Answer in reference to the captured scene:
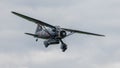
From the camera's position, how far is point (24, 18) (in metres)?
142

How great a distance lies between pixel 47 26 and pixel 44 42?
279 cm

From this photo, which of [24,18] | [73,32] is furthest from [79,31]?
[24,18]

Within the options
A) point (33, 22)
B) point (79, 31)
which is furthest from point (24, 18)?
point (79, 31)

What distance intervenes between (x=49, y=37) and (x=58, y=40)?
221 cm

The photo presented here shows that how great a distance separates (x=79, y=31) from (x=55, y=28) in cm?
811

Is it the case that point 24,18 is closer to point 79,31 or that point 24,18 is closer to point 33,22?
point 33,22

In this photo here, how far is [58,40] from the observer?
141m

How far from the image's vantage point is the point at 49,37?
14275 centimetres

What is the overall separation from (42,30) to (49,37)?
337 centimetres

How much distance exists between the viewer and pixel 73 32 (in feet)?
481

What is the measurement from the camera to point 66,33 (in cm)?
14262

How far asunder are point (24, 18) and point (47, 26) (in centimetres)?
434

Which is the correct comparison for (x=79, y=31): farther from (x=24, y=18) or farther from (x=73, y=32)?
(x=24, y=18)

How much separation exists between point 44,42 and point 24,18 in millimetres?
5480
